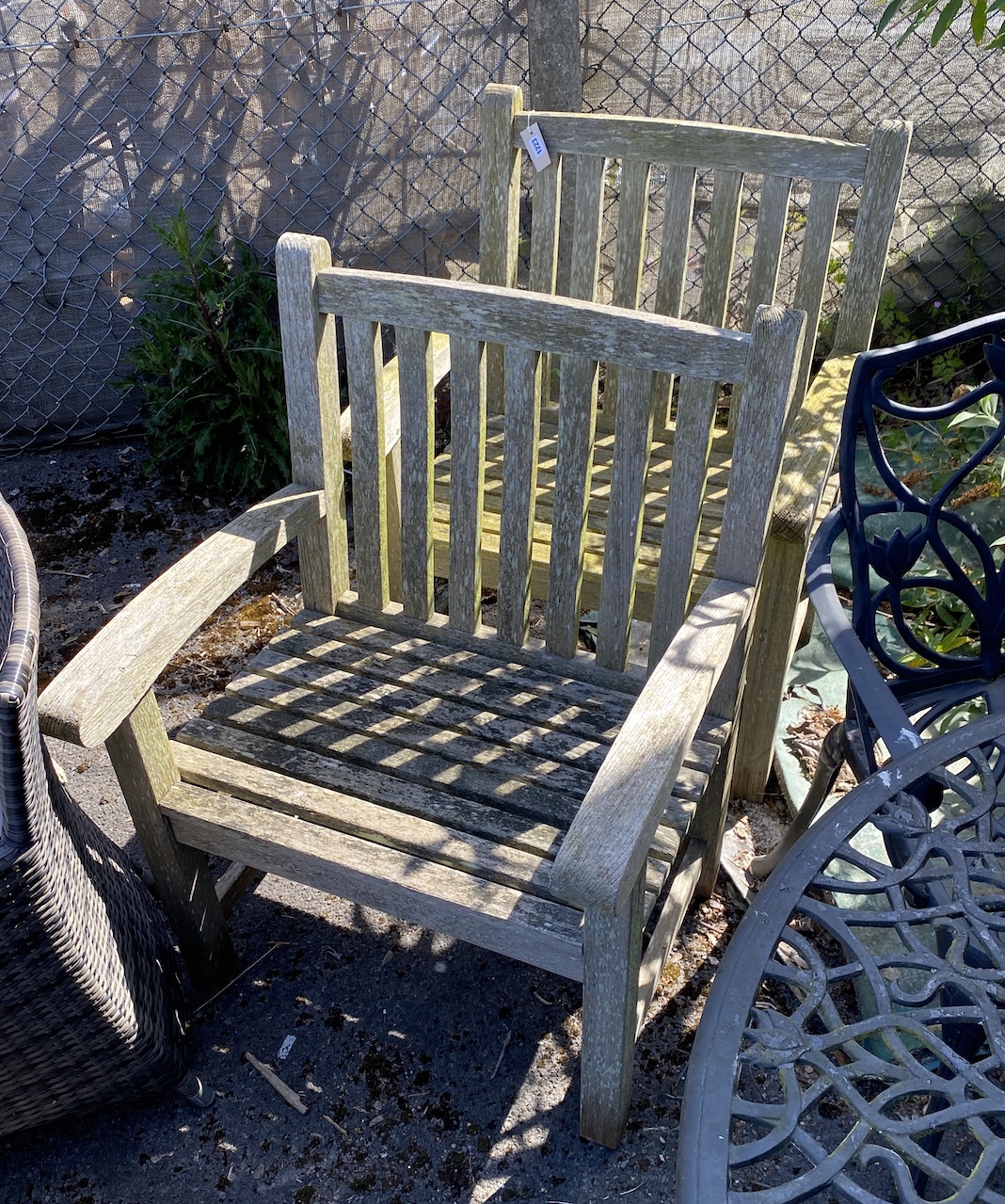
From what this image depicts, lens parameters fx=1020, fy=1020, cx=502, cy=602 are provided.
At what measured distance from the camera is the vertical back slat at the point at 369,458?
1.72 m

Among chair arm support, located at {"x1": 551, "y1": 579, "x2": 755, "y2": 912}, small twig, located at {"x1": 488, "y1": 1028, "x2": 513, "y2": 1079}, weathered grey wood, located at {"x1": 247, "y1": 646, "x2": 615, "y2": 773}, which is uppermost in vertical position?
chair arm support, located at {"x1": 551, "y1": 579, "x2": 755, "y2": 912}

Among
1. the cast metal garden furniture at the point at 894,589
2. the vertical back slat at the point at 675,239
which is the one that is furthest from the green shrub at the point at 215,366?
the cast metal garden furniture at the point at 894,589

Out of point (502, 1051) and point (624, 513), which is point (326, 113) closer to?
point (624, 513)

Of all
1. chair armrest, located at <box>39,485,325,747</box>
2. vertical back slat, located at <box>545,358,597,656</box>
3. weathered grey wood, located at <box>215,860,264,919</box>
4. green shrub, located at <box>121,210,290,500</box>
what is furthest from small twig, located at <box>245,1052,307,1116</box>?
green shrub, located at <box>121,210,290,500</box>

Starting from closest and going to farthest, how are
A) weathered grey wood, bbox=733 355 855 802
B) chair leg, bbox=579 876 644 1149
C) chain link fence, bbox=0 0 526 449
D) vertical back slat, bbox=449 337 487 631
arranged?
chair leg, bbox=579 876 644 1149
vertical back slat, bbox=449 337 487 631
weathered grey wood, bbox=733 355 855 802
chain link fence, bbox=0 0 526 449

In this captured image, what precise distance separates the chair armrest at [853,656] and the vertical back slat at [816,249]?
0.58 metres

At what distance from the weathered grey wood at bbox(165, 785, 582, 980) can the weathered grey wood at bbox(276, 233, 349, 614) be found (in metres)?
0.50

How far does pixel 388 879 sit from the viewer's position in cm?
148

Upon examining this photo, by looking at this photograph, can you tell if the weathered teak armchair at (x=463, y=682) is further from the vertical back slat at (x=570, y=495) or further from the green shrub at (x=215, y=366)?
the green shrub at (x=215, y=366)

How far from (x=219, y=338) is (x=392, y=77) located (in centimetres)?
99

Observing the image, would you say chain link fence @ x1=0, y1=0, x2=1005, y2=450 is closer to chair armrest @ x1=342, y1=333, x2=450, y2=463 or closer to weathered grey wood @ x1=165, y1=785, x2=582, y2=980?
chair armrest @ x1=342, y1=333, x2=450, y2=463

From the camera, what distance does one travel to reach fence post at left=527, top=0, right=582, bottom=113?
3.01m

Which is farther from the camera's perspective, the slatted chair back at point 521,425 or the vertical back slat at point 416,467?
the vertical back slat at point 416,467

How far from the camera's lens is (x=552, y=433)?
2.45 m
